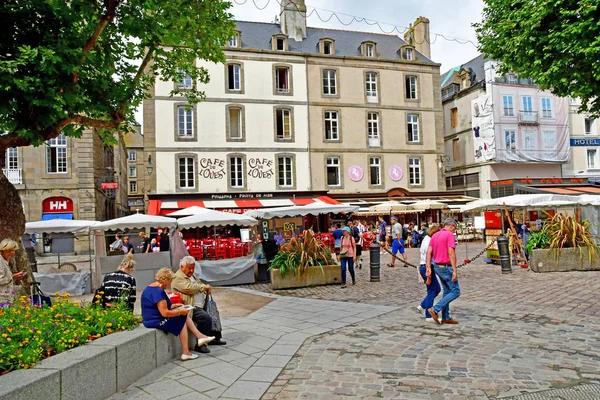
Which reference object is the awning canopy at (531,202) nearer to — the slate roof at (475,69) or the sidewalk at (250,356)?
the sidewalk at (250,356)

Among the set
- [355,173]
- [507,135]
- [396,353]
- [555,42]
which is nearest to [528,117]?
[507,135]

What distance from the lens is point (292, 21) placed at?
30.0m

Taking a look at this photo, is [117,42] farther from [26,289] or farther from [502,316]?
[502,316]

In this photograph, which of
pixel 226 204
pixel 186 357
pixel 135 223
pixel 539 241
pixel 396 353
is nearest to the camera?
pixel 186 357

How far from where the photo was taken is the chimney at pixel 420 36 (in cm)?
3238

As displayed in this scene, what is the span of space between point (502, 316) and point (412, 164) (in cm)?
2293

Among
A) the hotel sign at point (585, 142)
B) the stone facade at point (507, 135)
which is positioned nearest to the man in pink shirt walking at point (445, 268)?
the stone facade at point (507, 135)

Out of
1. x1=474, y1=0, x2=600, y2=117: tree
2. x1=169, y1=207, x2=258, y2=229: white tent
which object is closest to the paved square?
x1=169, y1=207, x2=258, y2=229: white tent

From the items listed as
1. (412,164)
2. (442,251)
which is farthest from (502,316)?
(412,164)

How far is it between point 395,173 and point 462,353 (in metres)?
24.2

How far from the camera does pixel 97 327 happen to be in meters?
4.92

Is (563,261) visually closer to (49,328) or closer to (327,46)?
(49,328)

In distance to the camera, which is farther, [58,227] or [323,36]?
[323,36]

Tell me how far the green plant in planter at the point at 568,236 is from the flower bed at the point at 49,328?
11.9m
